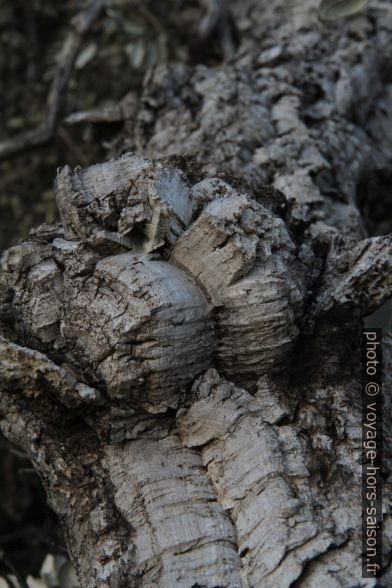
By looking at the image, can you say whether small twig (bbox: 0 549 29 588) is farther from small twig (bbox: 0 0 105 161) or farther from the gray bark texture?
small twig (bbox: 0 0 105 161)

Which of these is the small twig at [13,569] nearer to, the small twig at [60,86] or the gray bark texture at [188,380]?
the gray bark texture at [188,380]

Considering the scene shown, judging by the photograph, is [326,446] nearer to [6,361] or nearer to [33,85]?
[6,361]

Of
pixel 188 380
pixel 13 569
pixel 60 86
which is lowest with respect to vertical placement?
pixel 13 569

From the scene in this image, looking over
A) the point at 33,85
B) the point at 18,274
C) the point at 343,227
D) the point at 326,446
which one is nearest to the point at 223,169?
the point at 343,227

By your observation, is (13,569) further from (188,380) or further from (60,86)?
(60,86)

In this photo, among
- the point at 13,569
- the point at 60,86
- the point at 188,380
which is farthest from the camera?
the point at 60,86

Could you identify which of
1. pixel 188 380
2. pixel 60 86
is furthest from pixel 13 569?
pixel 60 86

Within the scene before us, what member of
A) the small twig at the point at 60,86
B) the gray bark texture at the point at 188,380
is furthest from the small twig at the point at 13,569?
the small twig at the point at 60,86
